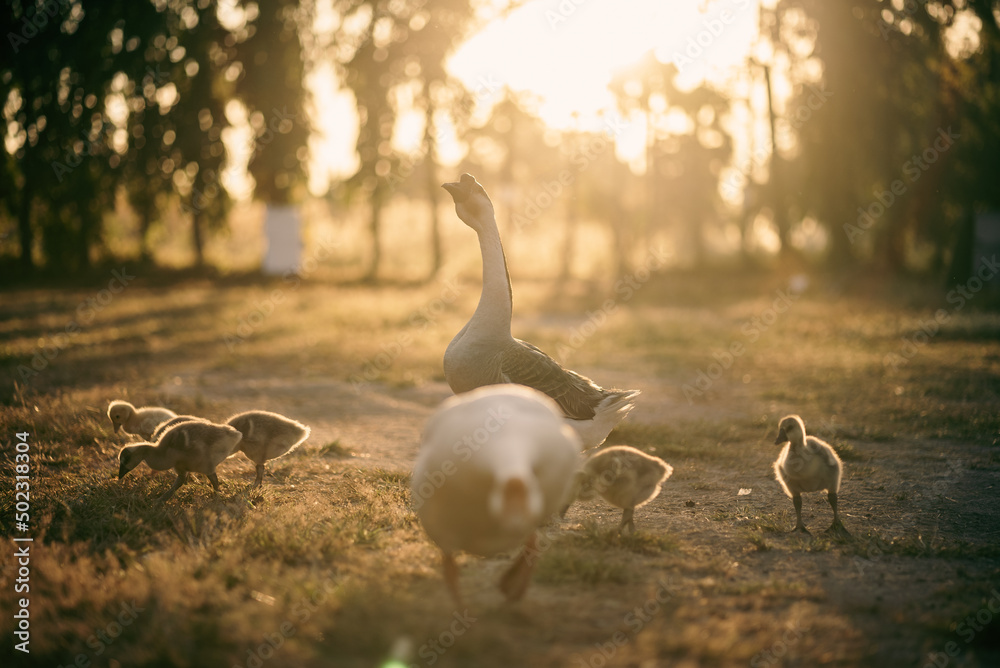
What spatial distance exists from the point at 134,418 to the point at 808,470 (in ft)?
19.6

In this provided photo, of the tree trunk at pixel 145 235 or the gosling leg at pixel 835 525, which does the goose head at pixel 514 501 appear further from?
the tree trunk at pixel 145 235

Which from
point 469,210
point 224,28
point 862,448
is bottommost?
point 862,448

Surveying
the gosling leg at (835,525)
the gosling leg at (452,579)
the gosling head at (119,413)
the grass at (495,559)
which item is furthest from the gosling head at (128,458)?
the gosling leg at (835,525)

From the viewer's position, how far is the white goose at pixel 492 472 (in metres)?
3.19

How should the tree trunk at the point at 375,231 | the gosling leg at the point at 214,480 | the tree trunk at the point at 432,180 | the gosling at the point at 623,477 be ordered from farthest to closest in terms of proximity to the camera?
1. the tree trunk at the point at 375,231
2. the tree trunk at the point at 432,180
3. the gosling leg at the point at 214,480
4. the gosling at the point at 623,477

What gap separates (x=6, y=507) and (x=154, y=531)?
1.33 m

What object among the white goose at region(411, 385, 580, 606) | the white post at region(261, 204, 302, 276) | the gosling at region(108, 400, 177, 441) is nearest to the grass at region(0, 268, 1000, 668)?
the gosling at region(108, 400, 177, 441)

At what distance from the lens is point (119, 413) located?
22.6 feet

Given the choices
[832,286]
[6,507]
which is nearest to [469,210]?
[6,507]

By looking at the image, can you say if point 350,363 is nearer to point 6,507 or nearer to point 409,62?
point 6,507

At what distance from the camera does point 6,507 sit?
5.24 meters

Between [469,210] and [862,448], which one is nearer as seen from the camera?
[469,210]

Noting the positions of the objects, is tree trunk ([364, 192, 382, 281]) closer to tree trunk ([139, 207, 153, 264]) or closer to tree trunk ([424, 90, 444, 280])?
tree trunk ([424, 90, 444, 280])

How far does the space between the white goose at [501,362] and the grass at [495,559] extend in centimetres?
80
